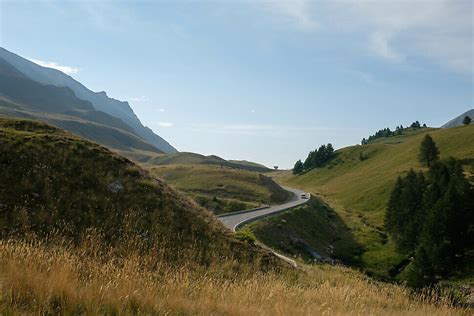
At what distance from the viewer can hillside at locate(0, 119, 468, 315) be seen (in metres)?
6.38

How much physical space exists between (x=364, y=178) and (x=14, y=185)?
4860 inches

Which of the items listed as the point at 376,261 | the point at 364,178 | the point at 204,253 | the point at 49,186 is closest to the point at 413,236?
the point at 376,261

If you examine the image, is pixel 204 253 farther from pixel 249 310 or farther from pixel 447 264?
pixel 447 264

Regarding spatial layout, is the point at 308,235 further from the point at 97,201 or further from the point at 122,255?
the point at 122,255

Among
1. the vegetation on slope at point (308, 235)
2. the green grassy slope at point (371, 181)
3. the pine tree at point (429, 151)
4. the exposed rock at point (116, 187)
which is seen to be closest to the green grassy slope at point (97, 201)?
the exposed rock at point (116, 187)

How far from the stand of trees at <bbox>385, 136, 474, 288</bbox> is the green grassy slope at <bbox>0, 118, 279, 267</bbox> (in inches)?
1173

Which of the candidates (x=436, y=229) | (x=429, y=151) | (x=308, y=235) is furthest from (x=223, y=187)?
(x=429, y=151)

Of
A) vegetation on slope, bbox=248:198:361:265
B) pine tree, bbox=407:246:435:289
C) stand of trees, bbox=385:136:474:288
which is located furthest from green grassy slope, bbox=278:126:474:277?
pine tree, bbox=407:246:435:289

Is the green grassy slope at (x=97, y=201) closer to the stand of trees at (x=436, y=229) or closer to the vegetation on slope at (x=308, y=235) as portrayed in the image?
the vegetation on slope at (x=308, y=235)

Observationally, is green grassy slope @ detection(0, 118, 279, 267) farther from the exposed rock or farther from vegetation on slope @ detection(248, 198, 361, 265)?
vegetation on slope @ detection(248, 198, 361, 265)

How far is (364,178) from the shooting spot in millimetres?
133000

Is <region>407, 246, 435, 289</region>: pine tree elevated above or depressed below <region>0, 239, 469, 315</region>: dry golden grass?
below

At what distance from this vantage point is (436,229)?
176ft

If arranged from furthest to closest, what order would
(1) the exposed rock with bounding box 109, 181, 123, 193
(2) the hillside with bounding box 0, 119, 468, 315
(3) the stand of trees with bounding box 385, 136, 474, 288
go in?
(3) the stand of trees with bounding box 385, 136, 474, 288, (1) the exposed rock with bounding box 109, 181, 123, 193, (2) the hillside with bounding box 0, 119, 468, 315
